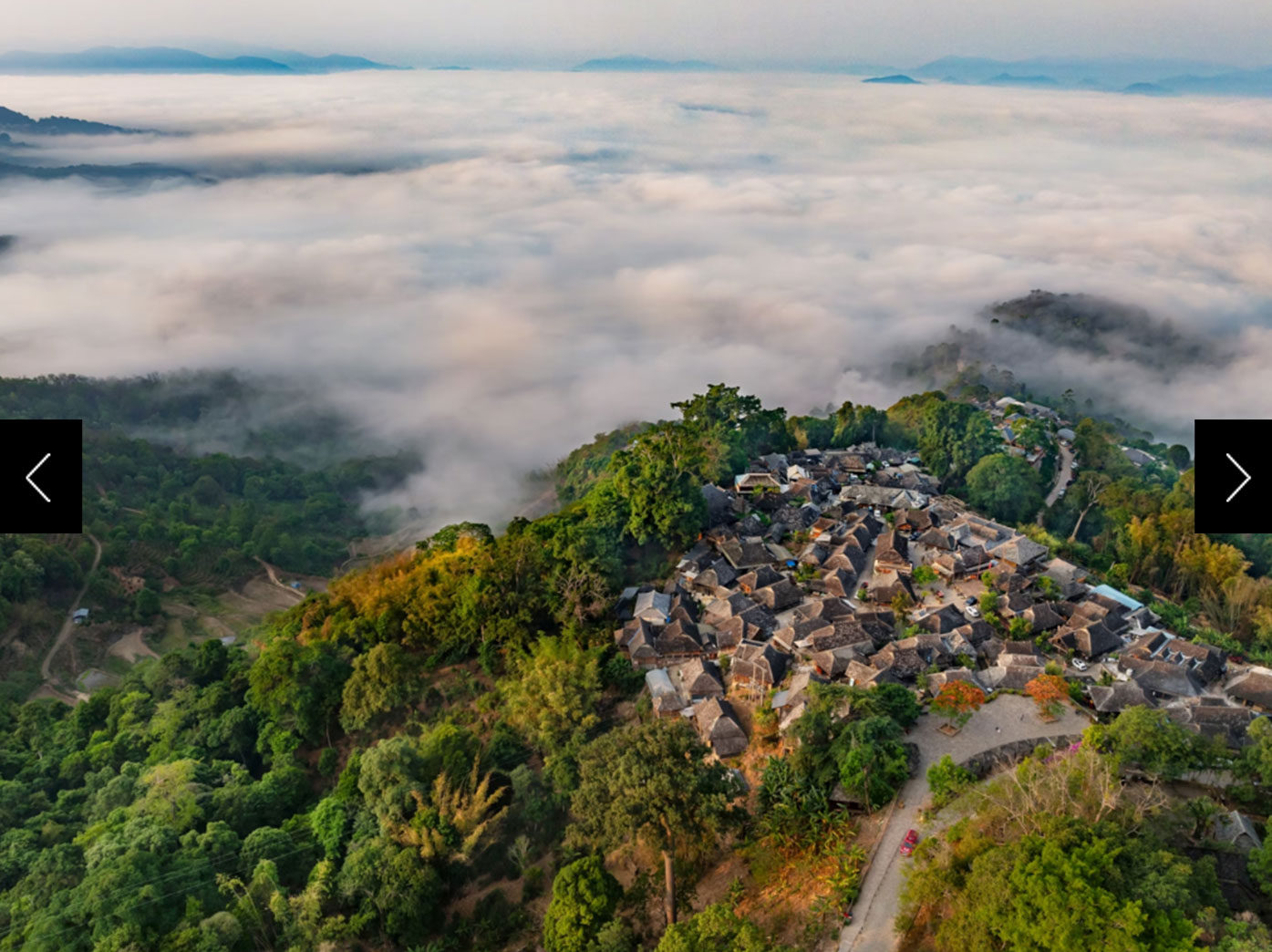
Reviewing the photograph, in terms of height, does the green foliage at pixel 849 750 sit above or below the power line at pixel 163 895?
above

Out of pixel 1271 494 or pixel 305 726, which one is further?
pixel 305 726

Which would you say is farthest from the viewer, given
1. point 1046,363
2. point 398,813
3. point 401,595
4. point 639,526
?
point 1046,363

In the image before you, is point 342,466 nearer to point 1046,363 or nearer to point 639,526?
point 639,526

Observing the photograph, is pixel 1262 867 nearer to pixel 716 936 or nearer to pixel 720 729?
pixel 716 936

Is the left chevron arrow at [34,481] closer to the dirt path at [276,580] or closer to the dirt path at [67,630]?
the dirt path at [67,630]

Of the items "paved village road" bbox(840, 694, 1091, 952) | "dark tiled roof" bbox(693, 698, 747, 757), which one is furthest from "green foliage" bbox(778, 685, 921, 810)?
"dark tiled roof" bbox(693, 698, 747, 757)

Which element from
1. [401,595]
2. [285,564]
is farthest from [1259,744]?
[285,564]

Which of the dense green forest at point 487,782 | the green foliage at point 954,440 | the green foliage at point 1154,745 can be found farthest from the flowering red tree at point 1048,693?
the green foliage at point 954,440
